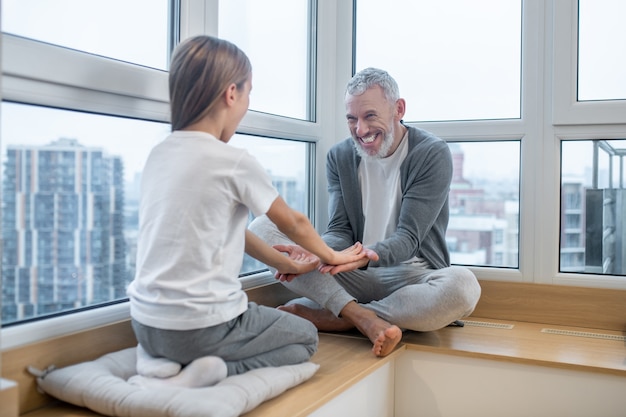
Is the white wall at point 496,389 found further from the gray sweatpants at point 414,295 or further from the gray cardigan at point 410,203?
the gray cardigan at point 410,203

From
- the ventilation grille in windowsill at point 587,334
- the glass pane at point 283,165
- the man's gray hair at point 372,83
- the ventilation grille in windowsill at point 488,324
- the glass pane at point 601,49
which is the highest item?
the glass pane at point 601,49

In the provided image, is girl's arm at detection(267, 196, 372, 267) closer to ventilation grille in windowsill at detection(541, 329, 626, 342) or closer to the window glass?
the window glass

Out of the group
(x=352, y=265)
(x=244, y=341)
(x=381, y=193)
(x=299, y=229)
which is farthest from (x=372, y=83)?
(x=244, y=341)

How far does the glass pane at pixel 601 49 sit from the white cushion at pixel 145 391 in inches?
67.6

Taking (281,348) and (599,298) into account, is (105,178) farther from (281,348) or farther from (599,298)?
(599,298)

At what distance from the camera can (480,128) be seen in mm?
2760

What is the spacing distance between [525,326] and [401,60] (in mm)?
1267

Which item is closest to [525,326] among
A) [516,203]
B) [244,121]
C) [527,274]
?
[527,274]

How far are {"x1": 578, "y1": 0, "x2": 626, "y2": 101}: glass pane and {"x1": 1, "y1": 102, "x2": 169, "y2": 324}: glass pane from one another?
170 cm

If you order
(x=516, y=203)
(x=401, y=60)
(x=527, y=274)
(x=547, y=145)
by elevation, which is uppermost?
(x=401, y=60)

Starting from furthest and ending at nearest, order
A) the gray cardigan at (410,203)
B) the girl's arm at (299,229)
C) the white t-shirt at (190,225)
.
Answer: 1. the gray cardigan at (410,203)
2. the girl's arm at (299,229)
3. the white t-shirt at (190,225)

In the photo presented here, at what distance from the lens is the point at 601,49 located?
255cm

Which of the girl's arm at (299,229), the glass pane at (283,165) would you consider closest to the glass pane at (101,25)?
the glass pane at (283,165)

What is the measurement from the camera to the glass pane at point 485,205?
2734 millimetres
